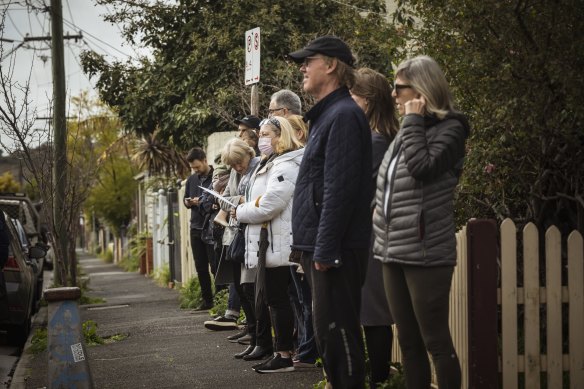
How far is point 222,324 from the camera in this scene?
1097cm

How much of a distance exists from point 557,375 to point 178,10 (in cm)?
1457

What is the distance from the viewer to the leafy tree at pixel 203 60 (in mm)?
17438

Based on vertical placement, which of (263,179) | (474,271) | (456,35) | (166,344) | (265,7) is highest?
(265,7)

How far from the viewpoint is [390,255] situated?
5031mm

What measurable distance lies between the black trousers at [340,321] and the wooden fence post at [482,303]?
1003 millimetres

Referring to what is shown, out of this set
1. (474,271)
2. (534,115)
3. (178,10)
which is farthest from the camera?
(178,10)

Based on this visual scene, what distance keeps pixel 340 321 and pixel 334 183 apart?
2.35 feet

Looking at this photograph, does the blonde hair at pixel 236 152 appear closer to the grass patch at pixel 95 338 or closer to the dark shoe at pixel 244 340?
the dark shoe at pixel 244 340

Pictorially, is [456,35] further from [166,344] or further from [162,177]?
[162,177]

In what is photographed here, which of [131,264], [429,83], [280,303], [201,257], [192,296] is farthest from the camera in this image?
[131,264]

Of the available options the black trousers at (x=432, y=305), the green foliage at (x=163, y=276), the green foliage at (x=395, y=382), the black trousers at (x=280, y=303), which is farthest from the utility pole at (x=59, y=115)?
the black trousers at (x=432, y=305)

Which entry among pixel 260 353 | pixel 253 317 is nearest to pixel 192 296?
pixel 253 317

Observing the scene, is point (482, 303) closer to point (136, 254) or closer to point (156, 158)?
point (136, 254)

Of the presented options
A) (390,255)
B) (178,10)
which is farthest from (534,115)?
(178,10)
